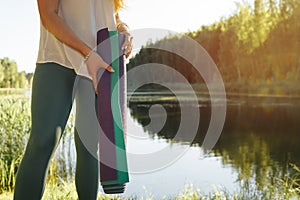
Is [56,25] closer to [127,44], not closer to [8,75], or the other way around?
[127,44]

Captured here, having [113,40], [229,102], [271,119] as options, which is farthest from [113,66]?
[229,102]

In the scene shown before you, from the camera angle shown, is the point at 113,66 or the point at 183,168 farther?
the point at 183,168

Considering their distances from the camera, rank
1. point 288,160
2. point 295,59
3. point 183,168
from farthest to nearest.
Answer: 1. point 295,59
2. point 288,160
3. point 183,168

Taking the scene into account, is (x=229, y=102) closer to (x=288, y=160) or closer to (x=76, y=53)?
(x=288, y=160)

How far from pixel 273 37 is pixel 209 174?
17.2ft

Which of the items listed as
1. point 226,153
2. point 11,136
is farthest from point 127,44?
point 226,153

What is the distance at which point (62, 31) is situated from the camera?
0.82 meters

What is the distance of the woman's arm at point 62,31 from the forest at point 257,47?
7275 mm

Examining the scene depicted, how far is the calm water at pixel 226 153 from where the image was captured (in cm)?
401

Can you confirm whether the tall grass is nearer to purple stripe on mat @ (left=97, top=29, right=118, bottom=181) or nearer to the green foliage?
the green foliage

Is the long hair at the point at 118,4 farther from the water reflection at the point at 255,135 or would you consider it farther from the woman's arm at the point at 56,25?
the water reflection at the point at 255,135

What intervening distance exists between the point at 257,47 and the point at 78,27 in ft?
29.0

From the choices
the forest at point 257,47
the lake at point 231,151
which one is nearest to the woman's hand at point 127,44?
the lake at point 231,151

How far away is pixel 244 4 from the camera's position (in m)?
9.25
